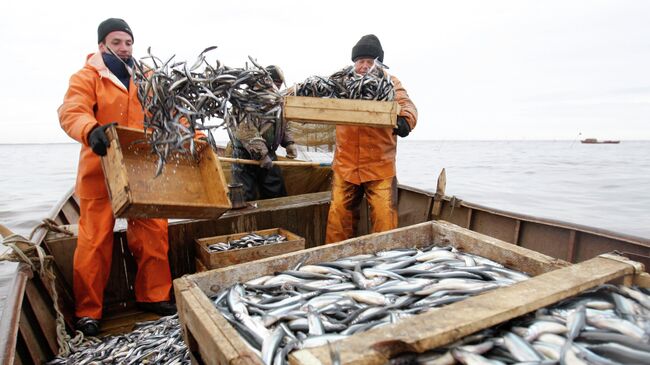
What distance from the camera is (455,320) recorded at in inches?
71.1

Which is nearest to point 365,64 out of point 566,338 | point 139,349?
point 566,338

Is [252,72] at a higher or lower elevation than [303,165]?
higher

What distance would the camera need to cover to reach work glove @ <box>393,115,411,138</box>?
13.9 feet

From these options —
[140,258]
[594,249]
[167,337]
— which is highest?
[594,249]

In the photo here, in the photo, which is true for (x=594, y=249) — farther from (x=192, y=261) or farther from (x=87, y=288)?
(x=87, y=288)

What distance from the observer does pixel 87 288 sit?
3844 millimetres

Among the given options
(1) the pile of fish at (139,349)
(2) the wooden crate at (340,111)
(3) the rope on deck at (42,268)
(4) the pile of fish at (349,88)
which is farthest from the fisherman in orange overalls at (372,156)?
(3) the rope on deck at (42,268)

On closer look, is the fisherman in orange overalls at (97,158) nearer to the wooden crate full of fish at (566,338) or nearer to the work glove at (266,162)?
the work glove at (266,162)

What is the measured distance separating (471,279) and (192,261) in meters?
3.55

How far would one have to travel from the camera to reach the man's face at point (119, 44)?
376 centimetres

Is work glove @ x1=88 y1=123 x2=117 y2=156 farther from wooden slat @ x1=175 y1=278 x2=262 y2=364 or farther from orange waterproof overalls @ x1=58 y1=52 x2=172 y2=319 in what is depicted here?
wooden slat @ x1=175 y1=278 x2=262 y2=364

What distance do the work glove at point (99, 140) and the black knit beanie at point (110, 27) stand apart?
1167mm

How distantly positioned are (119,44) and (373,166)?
301 centimetres

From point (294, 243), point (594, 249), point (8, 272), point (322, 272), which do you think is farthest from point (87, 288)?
point (8, 272)
